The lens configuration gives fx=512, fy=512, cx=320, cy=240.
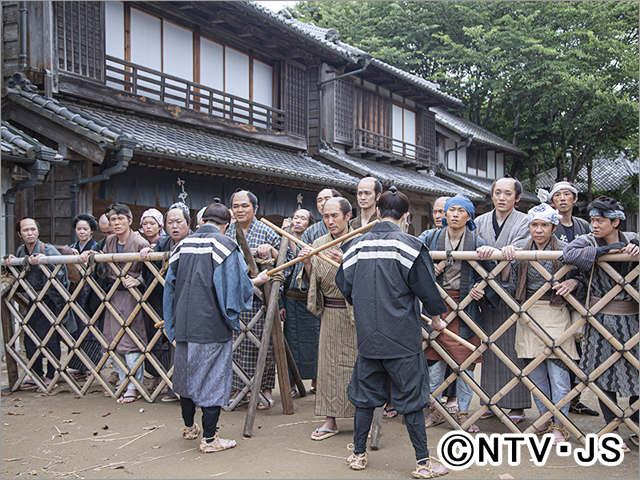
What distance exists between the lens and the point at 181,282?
376 centimetres

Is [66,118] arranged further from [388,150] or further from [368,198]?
[388,150]

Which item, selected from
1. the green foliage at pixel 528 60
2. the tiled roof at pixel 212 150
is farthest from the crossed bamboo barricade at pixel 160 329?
the green foliage at pixel 528 60

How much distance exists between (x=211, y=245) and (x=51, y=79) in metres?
5.85

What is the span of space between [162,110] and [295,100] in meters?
4.33

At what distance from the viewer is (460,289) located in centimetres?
397

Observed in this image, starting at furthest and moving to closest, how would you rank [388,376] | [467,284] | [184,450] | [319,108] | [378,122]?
[378,122], [319,108], [467,284], [184,450], [388,376]

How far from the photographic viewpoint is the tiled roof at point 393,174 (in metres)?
13.4

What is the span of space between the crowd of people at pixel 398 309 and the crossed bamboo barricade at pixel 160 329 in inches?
1.5

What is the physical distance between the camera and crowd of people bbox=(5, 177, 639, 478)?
10.7 ft

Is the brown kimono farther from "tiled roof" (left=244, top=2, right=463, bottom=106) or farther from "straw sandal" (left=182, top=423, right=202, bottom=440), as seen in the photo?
"tiled roof" (left=244, top=2, right=463, bottom=106)

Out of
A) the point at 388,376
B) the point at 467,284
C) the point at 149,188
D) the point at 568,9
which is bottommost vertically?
the point at 388,376

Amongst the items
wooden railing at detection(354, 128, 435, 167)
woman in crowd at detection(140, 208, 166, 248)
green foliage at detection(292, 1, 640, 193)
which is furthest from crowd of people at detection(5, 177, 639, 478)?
green foliage at detection(292, 1, 640, 193)

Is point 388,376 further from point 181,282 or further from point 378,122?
point 378,122

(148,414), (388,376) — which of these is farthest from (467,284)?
(148,414)
